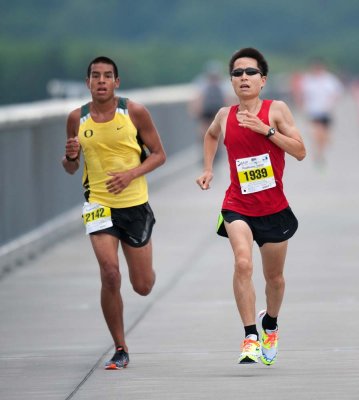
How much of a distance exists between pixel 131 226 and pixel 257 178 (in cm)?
81

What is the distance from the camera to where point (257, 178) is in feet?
29.4

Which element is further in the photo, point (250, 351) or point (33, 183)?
point (33, 183)

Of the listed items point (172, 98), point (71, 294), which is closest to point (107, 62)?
point (71, 294)

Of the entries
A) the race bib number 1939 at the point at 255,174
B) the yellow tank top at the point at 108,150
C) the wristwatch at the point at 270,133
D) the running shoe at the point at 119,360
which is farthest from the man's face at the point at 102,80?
the running shoe at the point at 119,360

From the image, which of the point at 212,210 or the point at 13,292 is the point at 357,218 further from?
the point at 13,292

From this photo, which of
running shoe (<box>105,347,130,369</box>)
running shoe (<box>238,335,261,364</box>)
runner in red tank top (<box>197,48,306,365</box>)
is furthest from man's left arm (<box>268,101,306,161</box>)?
running shoe (<box>105,347,130,369</box>)

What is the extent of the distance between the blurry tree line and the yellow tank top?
90947 mm

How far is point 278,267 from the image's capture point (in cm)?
909

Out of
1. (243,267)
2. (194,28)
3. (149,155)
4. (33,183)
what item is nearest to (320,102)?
(33,183)

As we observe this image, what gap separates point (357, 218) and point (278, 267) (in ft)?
34.9

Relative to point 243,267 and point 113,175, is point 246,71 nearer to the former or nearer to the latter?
point 113,175

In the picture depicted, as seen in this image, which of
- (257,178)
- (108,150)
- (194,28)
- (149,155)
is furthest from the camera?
(194,28)

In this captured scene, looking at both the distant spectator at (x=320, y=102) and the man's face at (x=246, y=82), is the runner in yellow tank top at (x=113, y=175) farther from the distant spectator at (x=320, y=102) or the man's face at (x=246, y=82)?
the distant spectator at (x=320, y=102)

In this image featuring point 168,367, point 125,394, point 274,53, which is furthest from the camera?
point 274,53
